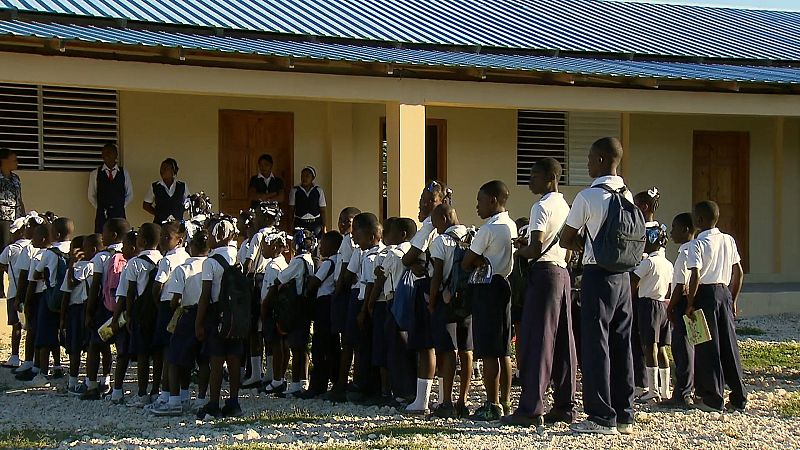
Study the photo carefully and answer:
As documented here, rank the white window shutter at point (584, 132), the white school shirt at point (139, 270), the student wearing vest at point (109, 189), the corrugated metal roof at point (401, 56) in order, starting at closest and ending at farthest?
1. the white school shirt at point (139, 270)
2. the corrugated metal roof at point (401, 56)
3. the student wearing vest at point (109, 189)
4. the white window shutter at point (584, 132)

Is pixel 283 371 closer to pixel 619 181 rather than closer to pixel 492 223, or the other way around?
pixel 492 223

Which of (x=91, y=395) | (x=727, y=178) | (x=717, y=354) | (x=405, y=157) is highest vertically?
(x=405, y=157)

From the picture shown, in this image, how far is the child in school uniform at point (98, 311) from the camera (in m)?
8.71

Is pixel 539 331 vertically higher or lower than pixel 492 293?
lower

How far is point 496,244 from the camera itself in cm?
728

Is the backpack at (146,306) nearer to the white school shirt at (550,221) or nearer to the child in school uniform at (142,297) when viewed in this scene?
the child in school uniform at (142,297)

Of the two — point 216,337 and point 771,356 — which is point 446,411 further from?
point 771,356

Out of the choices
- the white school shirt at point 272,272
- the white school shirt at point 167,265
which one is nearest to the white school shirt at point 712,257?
the white school shirt at point 272,272

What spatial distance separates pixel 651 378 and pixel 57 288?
4.71m

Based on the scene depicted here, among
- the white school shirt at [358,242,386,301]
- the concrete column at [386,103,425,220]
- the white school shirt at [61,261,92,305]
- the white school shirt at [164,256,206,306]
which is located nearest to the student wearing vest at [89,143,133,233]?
the concrete column at [386,103,425,220]

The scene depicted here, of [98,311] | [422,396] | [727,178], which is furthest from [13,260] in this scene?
[727,178]

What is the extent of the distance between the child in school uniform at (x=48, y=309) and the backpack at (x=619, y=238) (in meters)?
4.74

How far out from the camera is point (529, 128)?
1546 centimetres

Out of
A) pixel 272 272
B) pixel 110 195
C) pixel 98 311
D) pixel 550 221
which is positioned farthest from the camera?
pixel 110 195
